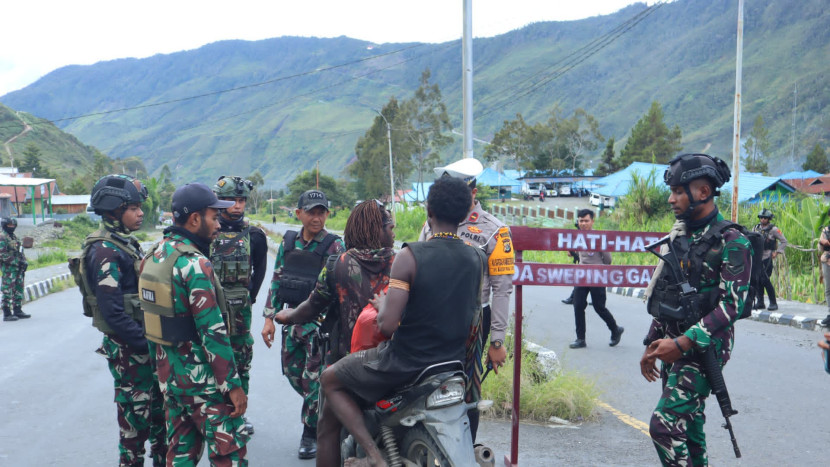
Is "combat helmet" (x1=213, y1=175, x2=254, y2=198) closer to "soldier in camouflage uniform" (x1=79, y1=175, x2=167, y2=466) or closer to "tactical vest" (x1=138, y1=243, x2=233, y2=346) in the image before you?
"soldier in camouflage uniform" (x1=79, y1=175, x2=167, y2=466)

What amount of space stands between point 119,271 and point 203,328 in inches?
38.2

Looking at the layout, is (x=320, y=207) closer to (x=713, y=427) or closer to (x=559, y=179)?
(x=713, y=427)

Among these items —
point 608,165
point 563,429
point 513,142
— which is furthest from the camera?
point 513,142

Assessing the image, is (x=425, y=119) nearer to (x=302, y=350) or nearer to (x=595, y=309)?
(x=595, y=309)

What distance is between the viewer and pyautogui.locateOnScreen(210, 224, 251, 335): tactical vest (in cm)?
475

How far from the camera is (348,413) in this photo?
3.06 m

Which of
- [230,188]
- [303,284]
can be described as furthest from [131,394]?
[230,188]

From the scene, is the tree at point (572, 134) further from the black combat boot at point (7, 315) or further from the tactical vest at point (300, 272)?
the tactical vest at point (300, 272)

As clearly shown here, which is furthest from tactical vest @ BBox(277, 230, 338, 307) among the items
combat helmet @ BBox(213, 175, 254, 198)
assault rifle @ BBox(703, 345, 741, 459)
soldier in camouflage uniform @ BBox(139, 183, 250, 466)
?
assault rifle @ BBox(703, 345, 741, 459)

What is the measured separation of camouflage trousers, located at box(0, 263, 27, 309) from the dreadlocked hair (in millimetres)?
10325

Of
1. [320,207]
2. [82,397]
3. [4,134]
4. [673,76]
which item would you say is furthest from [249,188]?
[673,76]

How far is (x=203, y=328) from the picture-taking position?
317 cm

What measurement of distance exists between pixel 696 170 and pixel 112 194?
3.29 meters

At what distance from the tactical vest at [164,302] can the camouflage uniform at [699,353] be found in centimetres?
243
